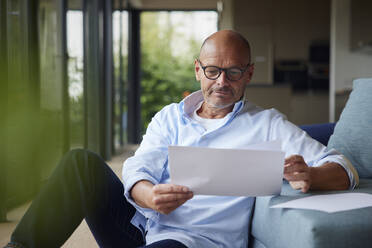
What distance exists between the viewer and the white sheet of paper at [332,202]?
3.46 ft

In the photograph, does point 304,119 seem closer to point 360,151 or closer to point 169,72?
point 360,151

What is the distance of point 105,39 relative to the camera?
5.79 meters

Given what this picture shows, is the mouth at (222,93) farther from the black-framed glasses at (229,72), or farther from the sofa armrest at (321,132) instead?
the sofa armrest at (321,132)

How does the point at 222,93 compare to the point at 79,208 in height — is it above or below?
above

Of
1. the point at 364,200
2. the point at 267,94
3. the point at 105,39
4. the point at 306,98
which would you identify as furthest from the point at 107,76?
the point at 364,200

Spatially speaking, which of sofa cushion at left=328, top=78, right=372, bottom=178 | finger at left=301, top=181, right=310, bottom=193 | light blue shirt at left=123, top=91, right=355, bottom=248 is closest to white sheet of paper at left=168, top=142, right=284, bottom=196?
finger at left=301, top=181, right=310, bottom=193

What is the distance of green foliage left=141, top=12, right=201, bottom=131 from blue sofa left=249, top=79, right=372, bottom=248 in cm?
979

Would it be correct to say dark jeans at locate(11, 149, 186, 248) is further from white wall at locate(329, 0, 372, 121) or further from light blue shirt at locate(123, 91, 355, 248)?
white wall at locate(329, 0, 372, 121)

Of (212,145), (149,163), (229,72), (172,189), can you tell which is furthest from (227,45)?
(172,189)

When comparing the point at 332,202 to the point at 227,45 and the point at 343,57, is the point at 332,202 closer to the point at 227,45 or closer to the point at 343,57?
the point at 227,45

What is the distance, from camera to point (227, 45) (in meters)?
1.41

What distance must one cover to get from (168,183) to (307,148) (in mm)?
442

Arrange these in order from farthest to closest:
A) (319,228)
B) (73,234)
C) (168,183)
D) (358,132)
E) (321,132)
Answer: (73,234) < (321,132) < (358,132) < (168,183) < (319,228)

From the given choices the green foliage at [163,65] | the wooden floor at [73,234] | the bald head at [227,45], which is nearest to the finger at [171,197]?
the bald head at [227,45]
